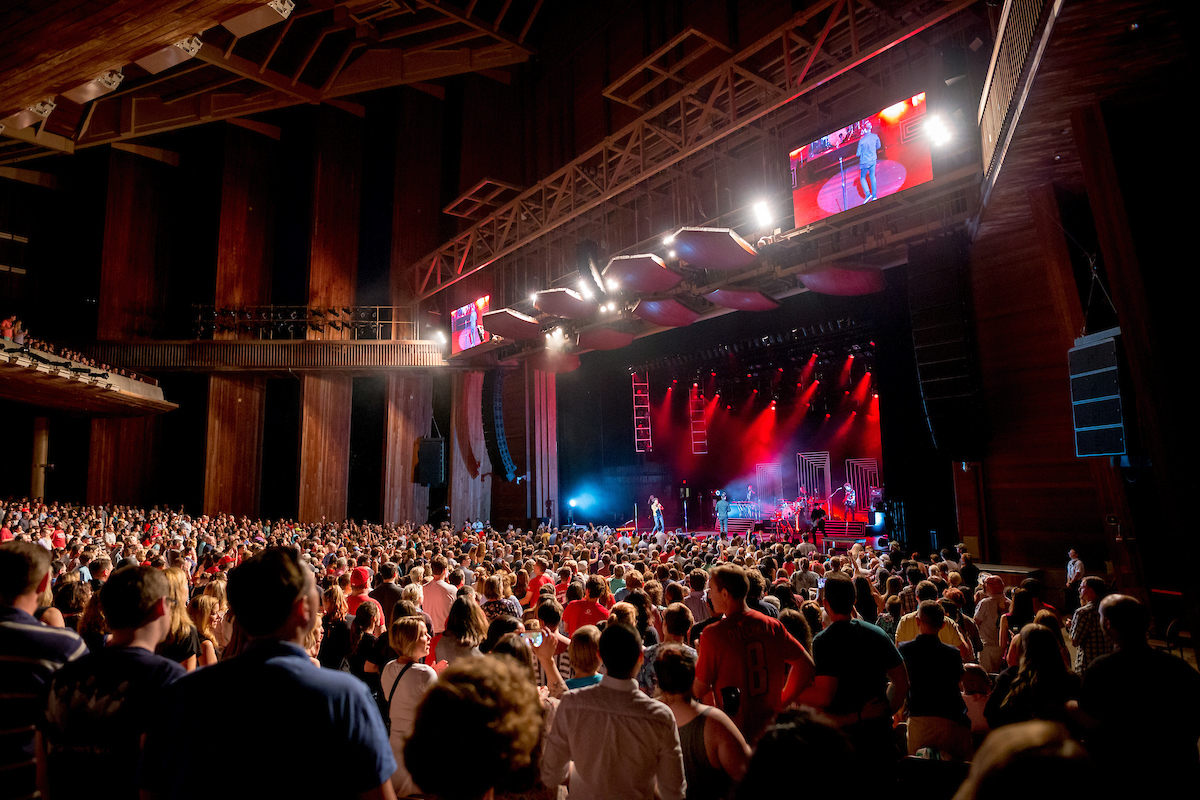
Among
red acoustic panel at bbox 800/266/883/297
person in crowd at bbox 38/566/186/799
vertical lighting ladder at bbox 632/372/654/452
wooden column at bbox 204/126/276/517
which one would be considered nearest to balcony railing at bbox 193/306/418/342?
wooden column at bbox 204/126/276/517

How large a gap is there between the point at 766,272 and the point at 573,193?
16.7ft

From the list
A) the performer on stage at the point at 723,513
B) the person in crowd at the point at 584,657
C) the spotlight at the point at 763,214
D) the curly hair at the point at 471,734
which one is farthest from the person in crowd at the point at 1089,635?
the performer on stage at the point at 723,513

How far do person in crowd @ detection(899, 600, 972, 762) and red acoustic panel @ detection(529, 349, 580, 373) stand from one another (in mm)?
14313

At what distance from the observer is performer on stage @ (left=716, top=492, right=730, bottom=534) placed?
18.9m

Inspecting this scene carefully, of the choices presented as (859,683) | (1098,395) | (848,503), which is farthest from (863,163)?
(848,503)

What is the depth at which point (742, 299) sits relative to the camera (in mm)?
12641

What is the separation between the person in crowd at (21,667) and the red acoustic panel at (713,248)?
393 inches

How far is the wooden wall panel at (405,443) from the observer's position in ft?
69.2

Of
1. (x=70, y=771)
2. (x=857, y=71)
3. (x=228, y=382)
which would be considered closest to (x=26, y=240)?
(x=228, y=382)

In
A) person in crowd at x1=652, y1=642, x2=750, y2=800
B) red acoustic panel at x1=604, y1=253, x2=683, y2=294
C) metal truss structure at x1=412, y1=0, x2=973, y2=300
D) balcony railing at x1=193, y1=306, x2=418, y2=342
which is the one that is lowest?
person in crowd at x1=652, y1=642, x2=750, y2=800

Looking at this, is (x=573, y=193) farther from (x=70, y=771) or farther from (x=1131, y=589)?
(x=70, y=771)

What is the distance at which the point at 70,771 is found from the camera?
6.20ft

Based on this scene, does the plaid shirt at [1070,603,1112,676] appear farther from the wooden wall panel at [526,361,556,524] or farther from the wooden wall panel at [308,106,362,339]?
the wooden wall panel at [308,106,362,339]

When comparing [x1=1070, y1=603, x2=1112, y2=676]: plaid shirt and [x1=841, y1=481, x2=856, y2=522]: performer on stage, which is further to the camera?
[x1=841, y1=481, x2=856, y2=522]: performer on stage
